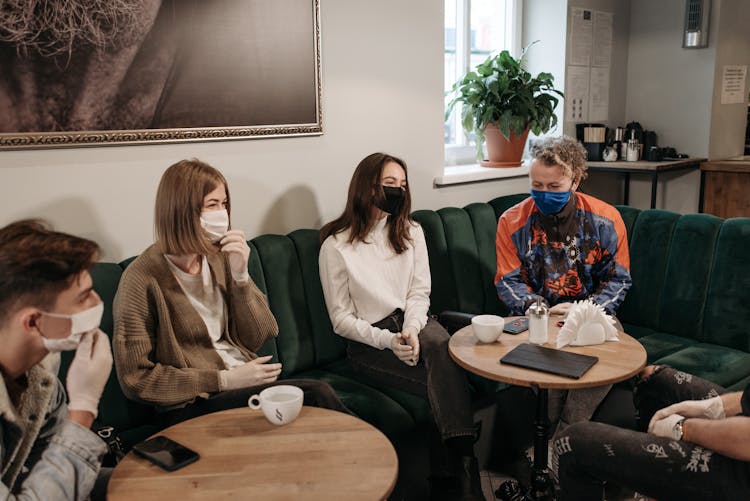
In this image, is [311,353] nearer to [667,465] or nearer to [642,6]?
[667,465]

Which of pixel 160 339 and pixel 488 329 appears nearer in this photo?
pixel 160 339

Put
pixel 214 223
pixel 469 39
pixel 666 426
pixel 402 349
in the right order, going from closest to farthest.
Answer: pixel 666 426 < pixel 214 223 < pixel 402 349 < pixel 469 39

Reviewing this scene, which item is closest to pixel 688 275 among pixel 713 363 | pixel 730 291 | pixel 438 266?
pixel 730 291

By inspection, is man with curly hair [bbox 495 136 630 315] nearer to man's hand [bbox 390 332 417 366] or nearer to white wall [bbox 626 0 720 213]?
man's hand [bbox 390 332 417 366]

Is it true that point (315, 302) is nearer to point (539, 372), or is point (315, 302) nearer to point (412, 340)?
point (412, 340)

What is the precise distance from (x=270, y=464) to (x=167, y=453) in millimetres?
223

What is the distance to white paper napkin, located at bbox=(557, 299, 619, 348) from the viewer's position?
195 cm

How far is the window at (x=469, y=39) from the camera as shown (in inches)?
145

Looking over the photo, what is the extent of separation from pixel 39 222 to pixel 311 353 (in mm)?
1346

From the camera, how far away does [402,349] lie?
2.14 m

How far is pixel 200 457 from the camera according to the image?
4.51 feet

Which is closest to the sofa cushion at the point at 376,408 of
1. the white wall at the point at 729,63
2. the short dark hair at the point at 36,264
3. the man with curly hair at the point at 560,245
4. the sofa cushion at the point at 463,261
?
the man with curly hair at the point at 560,245

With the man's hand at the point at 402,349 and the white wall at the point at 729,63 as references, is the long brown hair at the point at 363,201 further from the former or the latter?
the white wall at the point at 729,63

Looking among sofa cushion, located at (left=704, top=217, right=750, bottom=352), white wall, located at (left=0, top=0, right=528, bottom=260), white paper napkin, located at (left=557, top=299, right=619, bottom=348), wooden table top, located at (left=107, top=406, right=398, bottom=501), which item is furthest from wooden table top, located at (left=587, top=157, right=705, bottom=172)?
wooden table top, located at (left=107, top=406, right=398, bottom=501)
